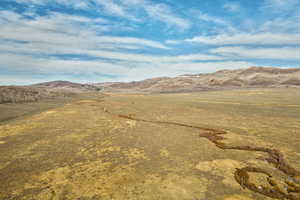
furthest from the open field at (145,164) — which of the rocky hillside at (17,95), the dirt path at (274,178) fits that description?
the rocky hillside at (17,95)

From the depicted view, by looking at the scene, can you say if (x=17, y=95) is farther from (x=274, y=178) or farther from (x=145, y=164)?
(x=274, y=178)

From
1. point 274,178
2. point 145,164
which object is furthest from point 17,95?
point 274,178

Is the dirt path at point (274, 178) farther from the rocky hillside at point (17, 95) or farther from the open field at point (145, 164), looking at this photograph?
the rocky hillside at point (17, 95)

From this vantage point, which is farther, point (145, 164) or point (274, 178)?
point (145, 164)

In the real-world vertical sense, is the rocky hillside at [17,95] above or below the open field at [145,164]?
above

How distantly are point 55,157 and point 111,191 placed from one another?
515 cm

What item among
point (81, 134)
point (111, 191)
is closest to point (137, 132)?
point (81, 134)

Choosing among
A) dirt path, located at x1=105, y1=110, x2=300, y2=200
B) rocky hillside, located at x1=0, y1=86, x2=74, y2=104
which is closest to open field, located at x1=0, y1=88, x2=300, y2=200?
dirt path, located at x1=105, y1=110, x2=300, y2=200

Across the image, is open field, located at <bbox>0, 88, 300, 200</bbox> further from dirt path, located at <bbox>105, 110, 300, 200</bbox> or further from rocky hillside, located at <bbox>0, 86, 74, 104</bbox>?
rocky hillside, located at <bbox>0, 86, 74, 104</bbox>

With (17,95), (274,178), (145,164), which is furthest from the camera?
(17,95)

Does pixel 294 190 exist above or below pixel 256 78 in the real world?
below

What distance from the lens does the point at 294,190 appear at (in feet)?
22.9

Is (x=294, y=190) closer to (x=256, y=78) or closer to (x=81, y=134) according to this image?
(x=81, y=134)

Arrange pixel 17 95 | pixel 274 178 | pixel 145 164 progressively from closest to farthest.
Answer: pixel 274 178 < pixel 145 164 < pixel 17 95
